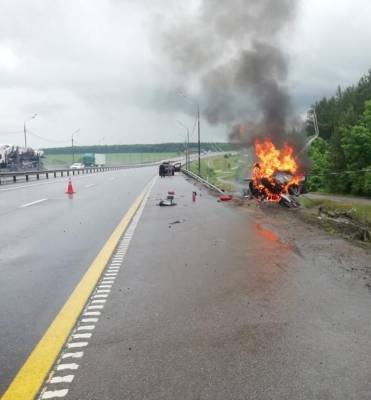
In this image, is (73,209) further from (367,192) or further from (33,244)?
(367,192)

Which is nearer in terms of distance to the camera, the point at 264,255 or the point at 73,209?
the point at 264,255

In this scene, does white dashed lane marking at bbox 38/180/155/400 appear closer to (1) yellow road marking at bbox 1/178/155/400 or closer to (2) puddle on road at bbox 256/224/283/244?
(1) yellow road marking at bbox 1/178/155/400

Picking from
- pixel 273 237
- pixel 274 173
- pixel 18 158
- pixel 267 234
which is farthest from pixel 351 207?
pixel 18 158

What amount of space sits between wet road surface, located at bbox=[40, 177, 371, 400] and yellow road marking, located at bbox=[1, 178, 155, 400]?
0.15 meters

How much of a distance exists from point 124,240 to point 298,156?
47.0ft

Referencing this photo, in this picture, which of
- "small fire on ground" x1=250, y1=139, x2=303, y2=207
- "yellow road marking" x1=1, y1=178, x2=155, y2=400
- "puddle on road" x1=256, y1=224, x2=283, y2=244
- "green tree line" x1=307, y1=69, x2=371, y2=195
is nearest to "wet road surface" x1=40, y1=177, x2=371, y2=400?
"yellow road marking" x1=1, y1=178, x2=155, y2=400

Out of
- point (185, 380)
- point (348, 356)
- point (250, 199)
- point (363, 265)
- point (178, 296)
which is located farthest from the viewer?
point (250, 199)

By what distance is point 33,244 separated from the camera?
8984 mm

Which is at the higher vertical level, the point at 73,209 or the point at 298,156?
the point at 298,156

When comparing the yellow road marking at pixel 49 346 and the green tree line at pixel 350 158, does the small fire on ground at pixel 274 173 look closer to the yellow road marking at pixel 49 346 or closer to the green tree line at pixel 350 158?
the green tree line at pixel 350 158

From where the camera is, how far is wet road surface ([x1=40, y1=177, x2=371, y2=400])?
3.17m

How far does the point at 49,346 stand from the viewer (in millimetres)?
3859

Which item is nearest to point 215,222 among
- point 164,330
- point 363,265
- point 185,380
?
point 363,265

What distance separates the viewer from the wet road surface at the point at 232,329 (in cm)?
317
